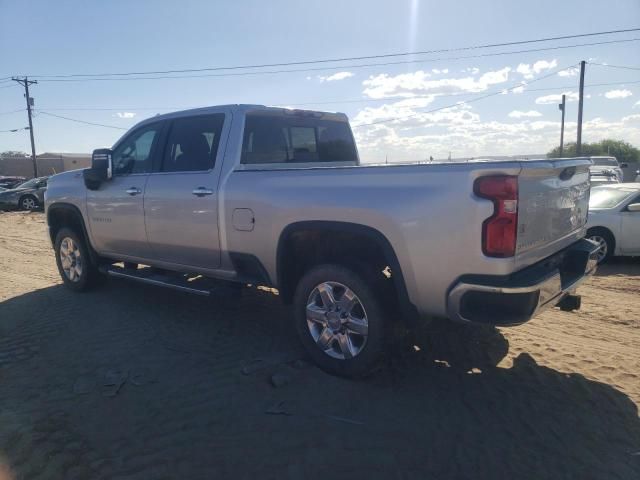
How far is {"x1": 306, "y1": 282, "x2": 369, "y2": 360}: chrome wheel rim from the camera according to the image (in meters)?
3.68

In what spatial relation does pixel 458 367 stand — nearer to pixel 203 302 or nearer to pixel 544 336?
pixel 544 336

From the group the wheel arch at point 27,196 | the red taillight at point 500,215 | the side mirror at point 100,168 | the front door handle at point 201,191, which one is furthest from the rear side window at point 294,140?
the wheel arch at point 27,196

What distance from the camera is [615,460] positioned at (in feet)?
9.27

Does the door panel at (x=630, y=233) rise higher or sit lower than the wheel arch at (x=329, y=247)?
lower

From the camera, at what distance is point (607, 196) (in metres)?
8.57

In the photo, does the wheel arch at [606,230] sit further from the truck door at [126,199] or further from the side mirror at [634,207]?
the truck door at [126,199]

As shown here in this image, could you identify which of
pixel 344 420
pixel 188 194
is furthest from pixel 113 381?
pixel 344 420

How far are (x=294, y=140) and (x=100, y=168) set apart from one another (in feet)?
7.26

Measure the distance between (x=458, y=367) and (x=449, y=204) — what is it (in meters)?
1.65

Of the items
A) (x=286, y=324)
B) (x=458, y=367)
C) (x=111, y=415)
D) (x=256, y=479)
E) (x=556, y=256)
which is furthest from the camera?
(x=286, y=324)

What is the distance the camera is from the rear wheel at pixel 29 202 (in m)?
22.7

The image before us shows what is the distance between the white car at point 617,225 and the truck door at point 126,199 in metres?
6.78

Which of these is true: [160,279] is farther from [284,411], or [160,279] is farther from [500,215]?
[500,215]

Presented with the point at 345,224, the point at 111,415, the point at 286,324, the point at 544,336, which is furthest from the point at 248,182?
the point at 544,336
